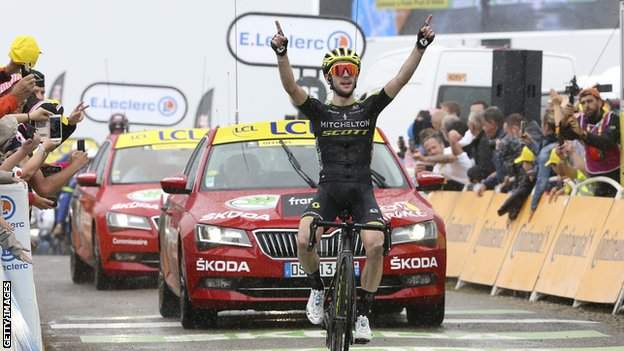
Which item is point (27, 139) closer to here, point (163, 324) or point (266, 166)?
point (163, 324)

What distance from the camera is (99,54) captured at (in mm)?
46875

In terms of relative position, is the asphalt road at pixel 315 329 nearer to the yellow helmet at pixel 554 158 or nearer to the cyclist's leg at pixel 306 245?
the cyclist's leg at pixel 306 245

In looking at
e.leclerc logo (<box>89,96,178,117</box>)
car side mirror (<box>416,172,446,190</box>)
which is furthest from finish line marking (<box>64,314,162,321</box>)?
e.leclerc logo (<box>89,96,178,117</box>)

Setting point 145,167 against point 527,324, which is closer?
point 527,324

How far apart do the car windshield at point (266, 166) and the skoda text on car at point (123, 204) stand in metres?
4.20

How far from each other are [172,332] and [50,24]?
3283 cm

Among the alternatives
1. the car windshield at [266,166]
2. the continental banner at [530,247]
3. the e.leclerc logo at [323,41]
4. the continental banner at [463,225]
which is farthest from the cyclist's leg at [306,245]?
the e.leclerc logo at [323,41]

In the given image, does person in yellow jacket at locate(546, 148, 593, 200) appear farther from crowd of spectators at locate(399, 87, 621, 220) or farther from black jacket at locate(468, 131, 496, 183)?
black jacket at locate(468, 131, 496, 183)

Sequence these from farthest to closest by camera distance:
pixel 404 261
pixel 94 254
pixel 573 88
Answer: pixel 94 254 < pixel 573 88 < pixel 404 261

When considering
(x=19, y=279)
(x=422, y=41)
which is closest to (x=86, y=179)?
(x=422, y=41)

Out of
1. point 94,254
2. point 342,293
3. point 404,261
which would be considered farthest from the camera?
point 94,254

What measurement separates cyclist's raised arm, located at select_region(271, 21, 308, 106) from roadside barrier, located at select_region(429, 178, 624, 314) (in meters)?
4.80

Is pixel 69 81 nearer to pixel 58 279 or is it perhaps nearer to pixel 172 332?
pixel 58 279

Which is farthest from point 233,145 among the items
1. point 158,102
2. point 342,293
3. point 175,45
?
point 175,45
